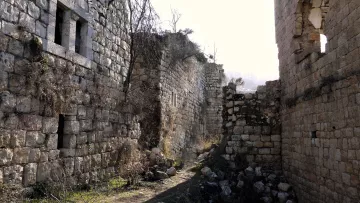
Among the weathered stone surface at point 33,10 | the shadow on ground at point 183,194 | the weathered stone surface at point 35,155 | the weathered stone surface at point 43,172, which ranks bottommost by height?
the shadow on ground at point 183,194

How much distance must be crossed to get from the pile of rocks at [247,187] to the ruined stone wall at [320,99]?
30cm

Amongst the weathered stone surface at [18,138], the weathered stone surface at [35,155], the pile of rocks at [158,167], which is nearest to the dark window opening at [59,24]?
the weathered stone surface at [18,138]

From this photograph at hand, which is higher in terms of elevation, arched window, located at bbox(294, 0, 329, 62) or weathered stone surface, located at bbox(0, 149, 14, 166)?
arched window, located at bbox(294, 0, 329, 62)

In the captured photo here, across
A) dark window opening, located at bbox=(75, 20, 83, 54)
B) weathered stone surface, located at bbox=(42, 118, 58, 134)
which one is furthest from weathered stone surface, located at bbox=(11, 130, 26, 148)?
dark window opening, located at bbox=(75, 20, 83, 54)

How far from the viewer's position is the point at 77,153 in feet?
20.8

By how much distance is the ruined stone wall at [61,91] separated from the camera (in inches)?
187

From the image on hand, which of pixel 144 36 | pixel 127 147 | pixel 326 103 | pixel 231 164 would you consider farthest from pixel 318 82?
pixel 144 36

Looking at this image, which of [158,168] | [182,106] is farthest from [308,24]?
[182,106]

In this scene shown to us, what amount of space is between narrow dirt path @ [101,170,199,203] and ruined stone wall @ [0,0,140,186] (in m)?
0.93

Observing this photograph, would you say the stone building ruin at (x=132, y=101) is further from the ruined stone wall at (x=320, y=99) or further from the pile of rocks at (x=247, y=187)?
the pile of rocks at (x=247, y=187)

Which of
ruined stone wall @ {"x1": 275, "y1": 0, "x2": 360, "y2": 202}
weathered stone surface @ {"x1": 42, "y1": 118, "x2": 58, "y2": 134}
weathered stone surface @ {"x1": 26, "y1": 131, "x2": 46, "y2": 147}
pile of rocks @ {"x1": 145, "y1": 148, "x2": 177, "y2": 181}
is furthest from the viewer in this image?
pile of rocks @ {"x1": 145, "y1": 148, "x2": 177, "y2": 181}

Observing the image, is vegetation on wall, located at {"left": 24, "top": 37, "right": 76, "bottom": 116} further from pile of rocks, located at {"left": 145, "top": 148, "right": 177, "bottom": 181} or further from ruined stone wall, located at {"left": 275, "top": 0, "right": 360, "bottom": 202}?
ruined stone wall, located at {"left": 275, "top": 0, "right": 360, "bottom": 202}

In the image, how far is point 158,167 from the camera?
880cm

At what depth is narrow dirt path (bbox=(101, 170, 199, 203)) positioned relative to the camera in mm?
6094
